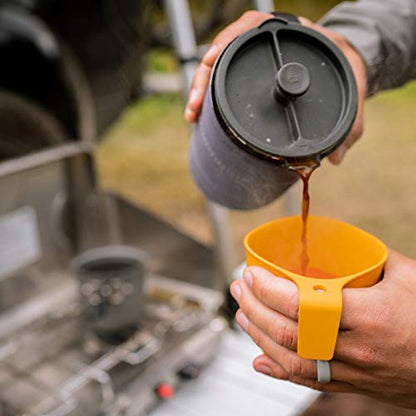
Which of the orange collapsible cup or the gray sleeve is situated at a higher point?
the gray sleeve

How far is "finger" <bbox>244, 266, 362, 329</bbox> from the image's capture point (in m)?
0.42

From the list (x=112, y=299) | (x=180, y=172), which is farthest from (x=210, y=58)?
(x=180, y=172)

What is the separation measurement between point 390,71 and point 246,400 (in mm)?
518

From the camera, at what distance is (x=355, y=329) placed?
43 cm

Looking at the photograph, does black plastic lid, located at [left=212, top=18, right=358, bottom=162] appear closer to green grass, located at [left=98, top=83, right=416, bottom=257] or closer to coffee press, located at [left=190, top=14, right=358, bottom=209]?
coffee press, located at [left=190, top=14, right=358, bottom=209]

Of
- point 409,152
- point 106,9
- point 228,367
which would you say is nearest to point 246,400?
point 228,367

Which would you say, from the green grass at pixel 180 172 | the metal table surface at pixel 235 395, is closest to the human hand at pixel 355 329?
the metal table surface at pixel 235 395

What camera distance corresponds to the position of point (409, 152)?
2.64 meters

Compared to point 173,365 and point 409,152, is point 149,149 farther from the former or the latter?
Result: point 173,365

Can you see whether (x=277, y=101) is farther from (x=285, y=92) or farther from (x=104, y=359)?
(x=104, y=359)

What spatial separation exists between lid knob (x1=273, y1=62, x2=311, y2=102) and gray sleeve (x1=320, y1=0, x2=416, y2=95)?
0.23 metres

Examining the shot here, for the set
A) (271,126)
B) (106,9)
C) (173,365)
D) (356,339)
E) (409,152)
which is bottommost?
(409,152)

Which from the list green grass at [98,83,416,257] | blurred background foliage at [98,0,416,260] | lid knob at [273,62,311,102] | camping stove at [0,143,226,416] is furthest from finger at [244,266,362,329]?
green grass at [98,83,416,257]

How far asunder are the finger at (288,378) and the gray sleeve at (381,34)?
331mm
